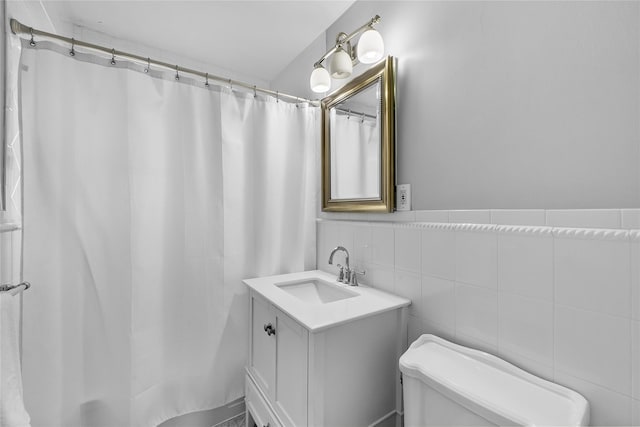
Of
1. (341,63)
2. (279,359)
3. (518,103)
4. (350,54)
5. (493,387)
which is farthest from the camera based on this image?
(350,54)

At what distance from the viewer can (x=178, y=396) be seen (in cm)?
138

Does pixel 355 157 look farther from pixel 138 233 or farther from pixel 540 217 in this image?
pixel 138 233

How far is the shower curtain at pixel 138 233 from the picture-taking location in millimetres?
1101

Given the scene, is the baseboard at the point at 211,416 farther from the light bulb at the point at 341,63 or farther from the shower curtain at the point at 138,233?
the light bulb at the point at 341,63

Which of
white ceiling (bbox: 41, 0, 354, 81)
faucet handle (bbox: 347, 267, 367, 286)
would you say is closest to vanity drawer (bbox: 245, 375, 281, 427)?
faucet handle (bbox: 347, 267, 367, 286)

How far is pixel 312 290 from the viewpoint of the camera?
1.56 meters

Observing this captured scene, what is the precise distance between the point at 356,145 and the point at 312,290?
85cm

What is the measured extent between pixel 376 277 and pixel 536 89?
3.04 feet

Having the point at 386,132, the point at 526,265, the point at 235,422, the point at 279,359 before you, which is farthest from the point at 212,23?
the point at 235,422

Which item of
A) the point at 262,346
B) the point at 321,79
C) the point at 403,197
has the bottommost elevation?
the point at 262,346

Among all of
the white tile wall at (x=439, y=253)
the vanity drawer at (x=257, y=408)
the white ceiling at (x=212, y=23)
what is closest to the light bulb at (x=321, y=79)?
the white ceiling at (x=212, y=23)

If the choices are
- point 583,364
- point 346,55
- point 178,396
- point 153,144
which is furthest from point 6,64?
point 583,364

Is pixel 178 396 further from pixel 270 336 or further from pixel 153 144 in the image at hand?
pixel 153 144

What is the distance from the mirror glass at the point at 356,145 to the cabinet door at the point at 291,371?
0.71 metres
